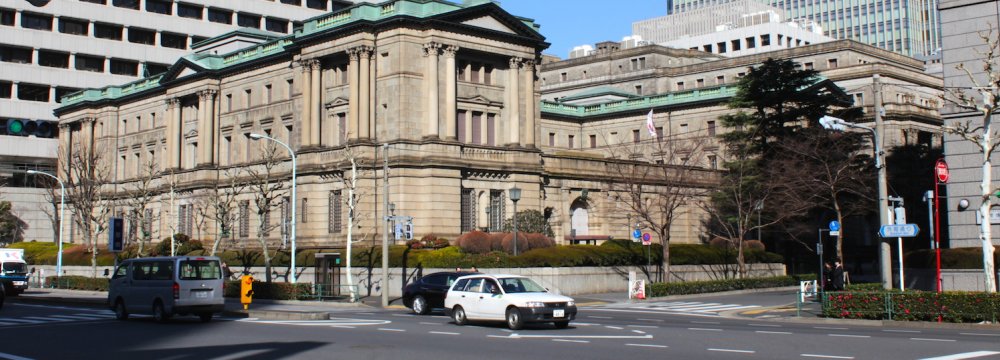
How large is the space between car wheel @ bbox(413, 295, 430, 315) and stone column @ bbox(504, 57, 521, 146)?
2665 centimetres

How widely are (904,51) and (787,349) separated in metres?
144

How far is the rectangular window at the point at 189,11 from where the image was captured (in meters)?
111

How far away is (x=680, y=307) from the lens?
4384 cm

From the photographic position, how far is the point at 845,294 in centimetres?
3331

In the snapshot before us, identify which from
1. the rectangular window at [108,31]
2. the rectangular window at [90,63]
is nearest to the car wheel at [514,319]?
the rectangular window at [90,63]

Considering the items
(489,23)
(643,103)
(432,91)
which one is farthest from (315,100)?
(643,103)

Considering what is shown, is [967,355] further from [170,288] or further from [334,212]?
[334,212]

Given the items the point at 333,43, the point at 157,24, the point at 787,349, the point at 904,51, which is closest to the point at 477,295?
the point at 787,349

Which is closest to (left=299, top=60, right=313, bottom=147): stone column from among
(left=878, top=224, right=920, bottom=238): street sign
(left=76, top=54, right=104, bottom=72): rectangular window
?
(left=878, top=224, right=920, bottom=238): street sign

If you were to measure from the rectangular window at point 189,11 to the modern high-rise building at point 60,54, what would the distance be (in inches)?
4.2

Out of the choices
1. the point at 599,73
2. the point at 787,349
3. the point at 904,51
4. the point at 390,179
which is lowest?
the point at 787,349

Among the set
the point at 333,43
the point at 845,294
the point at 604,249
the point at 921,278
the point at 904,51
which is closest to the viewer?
the point at 845,294

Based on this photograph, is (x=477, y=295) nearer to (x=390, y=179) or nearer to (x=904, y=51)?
(x=390, y=179)

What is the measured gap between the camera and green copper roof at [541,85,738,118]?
85.4 m
